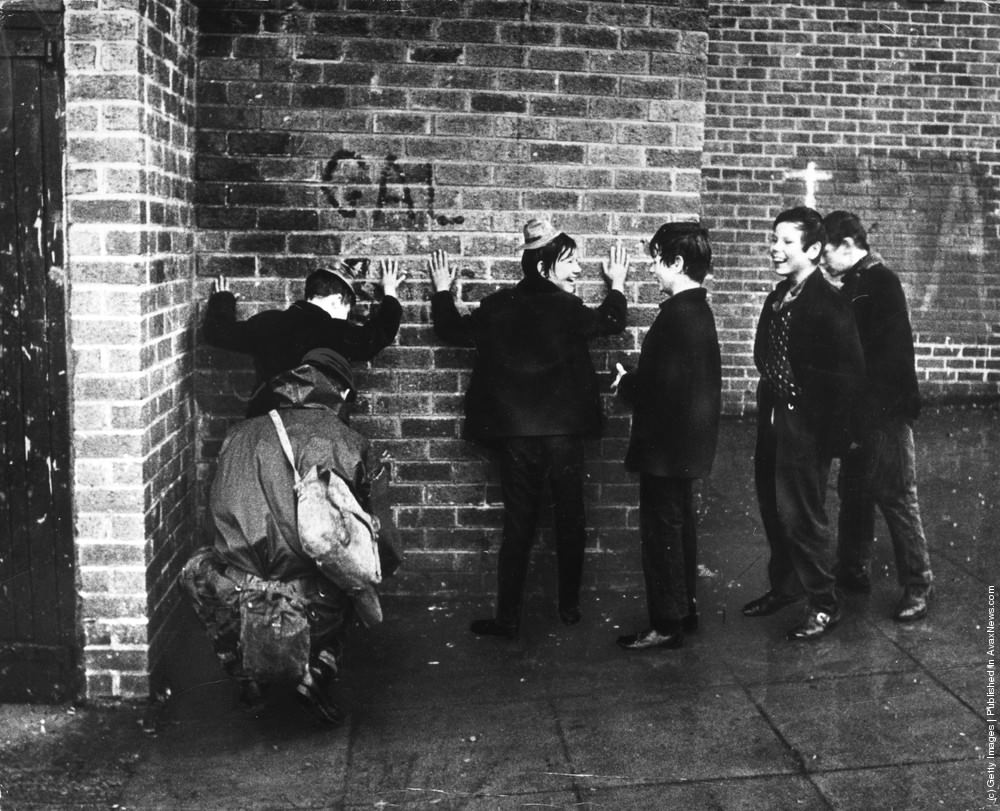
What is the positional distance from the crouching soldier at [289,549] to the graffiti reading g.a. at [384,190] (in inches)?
57.0

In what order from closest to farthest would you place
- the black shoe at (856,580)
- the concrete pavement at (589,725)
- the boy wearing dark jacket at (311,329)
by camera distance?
the concrete pavement at (589,725)
the boy wearing dark jacket at (311,329)
the black shoe at (856,580)

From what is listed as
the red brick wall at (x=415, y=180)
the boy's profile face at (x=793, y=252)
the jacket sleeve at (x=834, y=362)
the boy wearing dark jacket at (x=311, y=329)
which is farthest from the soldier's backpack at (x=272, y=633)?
the boy's profile face at (x=793, y=252)

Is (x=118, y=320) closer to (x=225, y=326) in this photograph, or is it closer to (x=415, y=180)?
(x=225, y=326)

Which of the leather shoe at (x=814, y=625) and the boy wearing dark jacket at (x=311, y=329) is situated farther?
the leather shoe at (x=814, y=625)

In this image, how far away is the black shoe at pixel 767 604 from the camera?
555 centimetres

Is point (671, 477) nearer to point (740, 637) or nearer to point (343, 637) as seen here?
point (740, 637)

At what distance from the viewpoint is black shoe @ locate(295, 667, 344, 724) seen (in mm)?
4125

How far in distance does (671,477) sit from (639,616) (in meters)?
0.89

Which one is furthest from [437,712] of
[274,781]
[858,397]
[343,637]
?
[858,397]

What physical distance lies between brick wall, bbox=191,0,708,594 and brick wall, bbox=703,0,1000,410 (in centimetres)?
474

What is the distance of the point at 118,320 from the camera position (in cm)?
425

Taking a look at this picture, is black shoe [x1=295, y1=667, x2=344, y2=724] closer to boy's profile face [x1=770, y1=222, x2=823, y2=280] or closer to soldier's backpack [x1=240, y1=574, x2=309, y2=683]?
soldier's backpack [x1=240, y1=574, x2=309, y2=683]

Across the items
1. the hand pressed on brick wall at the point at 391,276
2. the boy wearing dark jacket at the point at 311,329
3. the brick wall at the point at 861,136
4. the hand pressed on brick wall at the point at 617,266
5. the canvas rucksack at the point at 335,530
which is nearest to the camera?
the canvas rucksack at the point at 335,530

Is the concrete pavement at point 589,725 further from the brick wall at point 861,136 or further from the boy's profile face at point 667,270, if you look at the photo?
the brick wall at point 861,136
